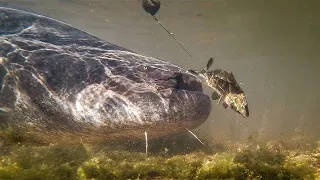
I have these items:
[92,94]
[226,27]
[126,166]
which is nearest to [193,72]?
[92,94]

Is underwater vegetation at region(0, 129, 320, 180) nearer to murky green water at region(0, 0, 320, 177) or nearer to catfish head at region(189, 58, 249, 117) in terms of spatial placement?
catfish head at region(189, 58, 249, 117)

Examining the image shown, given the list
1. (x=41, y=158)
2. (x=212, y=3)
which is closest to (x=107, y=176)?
(x=41, y=158)

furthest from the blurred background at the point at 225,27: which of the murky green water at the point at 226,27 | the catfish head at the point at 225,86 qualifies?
the catfish head at the point at 225,86

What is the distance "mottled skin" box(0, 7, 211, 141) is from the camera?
3314mm

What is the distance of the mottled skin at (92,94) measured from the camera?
3314 millimetres

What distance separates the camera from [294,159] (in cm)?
323

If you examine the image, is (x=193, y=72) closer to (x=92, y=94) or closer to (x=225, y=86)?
(x=225, y=86)

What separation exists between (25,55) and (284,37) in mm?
33001

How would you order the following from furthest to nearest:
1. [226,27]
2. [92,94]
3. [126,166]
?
[226,27], [92,94], [126,166]

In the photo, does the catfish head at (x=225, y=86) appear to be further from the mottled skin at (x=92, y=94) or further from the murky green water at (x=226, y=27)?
the murky green water at (x=226, y=27)

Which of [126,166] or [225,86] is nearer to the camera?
[126,166]

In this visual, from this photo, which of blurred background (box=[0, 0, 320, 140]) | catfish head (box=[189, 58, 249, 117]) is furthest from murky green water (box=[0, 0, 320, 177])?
catfish head (box=[189, 58, 249, 117])

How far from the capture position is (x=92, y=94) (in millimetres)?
3422

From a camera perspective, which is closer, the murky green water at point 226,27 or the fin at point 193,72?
the fin at point 193,72
